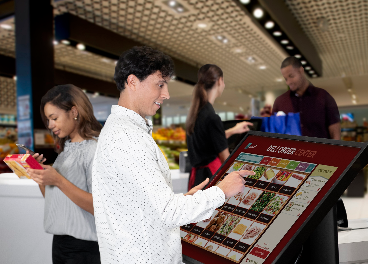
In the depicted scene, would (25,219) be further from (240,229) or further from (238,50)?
(238,50)

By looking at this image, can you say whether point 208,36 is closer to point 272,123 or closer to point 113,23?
point 113,23

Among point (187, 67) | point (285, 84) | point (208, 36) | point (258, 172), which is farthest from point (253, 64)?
point (258, 172)

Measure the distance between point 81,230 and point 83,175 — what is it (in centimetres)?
25

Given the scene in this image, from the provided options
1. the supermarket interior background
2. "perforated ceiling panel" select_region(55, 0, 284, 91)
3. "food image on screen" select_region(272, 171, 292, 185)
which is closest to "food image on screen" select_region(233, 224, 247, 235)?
"food image on screen" select_region(272, 171, 292, 185)

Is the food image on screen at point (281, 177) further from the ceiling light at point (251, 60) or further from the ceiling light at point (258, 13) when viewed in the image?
the ceiling light at point (251, 60)

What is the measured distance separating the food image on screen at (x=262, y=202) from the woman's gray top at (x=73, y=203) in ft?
2.89

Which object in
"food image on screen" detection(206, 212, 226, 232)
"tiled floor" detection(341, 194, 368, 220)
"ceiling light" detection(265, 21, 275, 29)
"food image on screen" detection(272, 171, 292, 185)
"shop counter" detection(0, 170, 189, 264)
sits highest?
"ceiling light" detection(265, 21, 275, 29)

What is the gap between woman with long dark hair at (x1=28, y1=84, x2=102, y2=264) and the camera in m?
1.39

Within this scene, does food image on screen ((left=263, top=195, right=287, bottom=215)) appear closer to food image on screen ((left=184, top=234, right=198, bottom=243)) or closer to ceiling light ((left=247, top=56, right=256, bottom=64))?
food image on screen ((left=184, top=234, right=198, bottom=243))

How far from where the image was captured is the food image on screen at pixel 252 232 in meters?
0.78

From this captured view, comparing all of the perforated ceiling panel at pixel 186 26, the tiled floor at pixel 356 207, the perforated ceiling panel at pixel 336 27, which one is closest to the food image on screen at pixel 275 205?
the perforated ceiling panel at pixel 186 26

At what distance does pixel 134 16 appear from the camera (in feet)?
17.3

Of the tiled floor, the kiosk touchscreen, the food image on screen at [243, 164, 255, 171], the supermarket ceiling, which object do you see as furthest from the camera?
the supermarket ceiling

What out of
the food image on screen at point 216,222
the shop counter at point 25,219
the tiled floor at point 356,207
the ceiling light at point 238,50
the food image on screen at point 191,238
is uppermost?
the ceiling light at point 238,50
